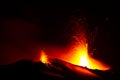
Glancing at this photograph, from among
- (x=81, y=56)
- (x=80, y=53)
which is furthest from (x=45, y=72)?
(x=80, y=53)

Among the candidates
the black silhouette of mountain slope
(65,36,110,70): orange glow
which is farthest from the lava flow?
the black silhouette of mountain slope

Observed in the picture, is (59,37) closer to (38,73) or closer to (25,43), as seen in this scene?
(25,43)

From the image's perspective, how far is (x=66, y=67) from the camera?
43.8ft

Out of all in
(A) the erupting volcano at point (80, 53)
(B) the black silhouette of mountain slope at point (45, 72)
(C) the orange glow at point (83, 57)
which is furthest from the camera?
(A) the erupting volcano at point (80, 53)

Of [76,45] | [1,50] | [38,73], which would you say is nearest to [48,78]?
[38,73]

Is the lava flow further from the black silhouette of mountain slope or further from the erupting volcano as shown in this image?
the black silhouette of mountain slope

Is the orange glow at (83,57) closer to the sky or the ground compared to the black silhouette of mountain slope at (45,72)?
closer to the sky

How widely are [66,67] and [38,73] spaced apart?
56.9 inches

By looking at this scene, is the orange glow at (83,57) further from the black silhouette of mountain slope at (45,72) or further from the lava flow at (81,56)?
the black silhouette of mountain slope at (45,72)

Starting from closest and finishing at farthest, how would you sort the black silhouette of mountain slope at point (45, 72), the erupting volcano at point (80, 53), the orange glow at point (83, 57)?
the black silhouette of mountain slope at point (45, 72)
the orange glow at point (83, 57)
the erupting volcano at point (80, 53)

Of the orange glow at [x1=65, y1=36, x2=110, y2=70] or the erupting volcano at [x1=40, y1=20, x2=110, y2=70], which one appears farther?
the erupting volcano at [x1=40, y1=20, x2=110, y2=70]

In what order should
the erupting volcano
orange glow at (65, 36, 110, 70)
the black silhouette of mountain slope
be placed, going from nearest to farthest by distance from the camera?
1. the black silhouette of mountain slope
2. orange glow at (65, 36, 110, 70)
3. the erupting volcano

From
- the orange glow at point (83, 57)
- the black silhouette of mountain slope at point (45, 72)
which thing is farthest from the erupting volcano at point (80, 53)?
the black silhouette of mountain slope at point (45, 72)

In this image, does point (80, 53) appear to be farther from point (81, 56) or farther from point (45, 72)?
point (45, 72)
